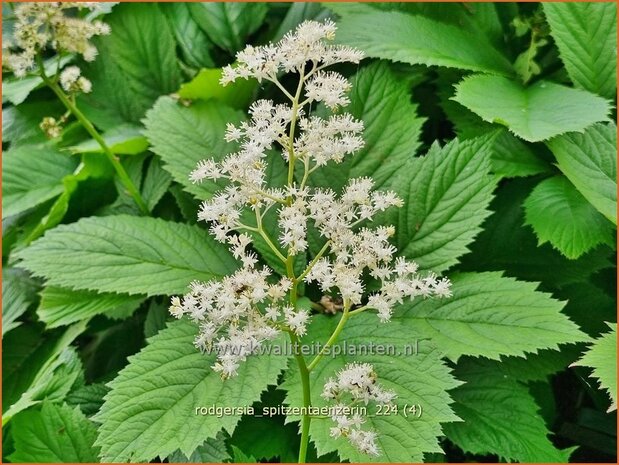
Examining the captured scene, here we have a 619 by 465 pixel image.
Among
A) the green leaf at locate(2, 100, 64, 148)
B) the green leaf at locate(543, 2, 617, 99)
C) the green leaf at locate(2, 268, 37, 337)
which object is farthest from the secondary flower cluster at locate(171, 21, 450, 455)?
the green leaf at locate(2, 100, 64, 148)

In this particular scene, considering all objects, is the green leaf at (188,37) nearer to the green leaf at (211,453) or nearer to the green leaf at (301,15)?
the green leaf at (301,15)

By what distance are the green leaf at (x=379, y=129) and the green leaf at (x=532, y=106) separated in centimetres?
12

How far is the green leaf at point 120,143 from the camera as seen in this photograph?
1.50 m

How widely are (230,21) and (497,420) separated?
1.14 m

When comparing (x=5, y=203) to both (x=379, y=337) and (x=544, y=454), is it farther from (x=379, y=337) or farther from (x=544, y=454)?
(x=544, y=454)

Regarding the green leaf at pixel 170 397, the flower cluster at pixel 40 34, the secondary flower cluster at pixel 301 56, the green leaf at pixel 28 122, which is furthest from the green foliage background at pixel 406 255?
the secondary flower cluster at pixel 301 56

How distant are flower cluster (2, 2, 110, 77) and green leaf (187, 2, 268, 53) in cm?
33

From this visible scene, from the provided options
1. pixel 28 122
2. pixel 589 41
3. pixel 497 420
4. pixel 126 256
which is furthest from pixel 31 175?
pixel 589 41

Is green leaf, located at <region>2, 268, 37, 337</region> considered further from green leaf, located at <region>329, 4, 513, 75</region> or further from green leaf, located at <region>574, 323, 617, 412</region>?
green leaf, located at <region>574, 323, 617, 412</region>

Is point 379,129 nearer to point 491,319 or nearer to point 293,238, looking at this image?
point 491,319

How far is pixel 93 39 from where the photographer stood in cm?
167

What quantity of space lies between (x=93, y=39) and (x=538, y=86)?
109 centimetres

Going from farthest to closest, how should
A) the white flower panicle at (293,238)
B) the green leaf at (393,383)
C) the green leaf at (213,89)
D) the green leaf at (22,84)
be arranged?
the green leaf at (22,84) → the green leaf at (213,89) → the green leaf at (393,383) → the white flower panicle at (293,238)

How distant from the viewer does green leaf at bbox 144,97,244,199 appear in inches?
51.5
